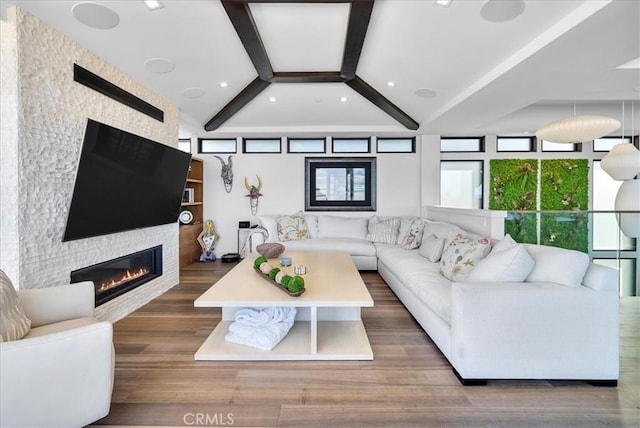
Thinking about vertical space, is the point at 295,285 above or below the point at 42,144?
below

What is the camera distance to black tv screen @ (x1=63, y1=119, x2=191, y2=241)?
232 cm

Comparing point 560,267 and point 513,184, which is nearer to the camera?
point 560,267

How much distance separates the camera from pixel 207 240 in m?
5.68

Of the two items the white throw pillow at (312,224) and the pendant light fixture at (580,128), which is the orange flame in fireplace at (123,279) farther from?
the pendant light fixture at (580,128)

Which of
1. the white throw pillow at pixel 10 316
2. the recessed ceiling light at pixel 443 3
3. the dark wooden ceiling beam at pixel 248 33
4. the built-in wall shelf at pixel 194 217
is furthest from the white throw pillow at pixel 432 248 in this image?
the built-in wall shelf at pixel 194 217

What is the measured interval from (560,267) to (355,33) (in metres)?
2.52

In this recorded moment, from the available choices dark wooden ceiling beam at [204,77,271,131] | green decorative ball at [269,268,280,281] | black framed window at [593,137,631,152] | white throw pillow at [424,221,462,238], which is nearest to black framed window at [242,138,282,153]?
dark wooden ceiling beam at [204,77,271,131]

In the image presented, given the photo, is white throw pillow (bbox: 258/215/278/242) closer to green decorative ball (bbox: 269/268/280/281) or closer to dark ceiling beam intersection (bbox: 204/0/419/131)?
dark ceiling beam intersection (bbox: 204/0/419/131)

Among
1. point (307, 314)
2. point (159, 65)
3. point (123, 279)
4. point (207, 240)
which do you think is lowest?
point (307, 314)

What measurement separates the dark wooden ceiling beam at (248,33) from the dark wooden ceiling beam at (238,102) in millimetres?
392

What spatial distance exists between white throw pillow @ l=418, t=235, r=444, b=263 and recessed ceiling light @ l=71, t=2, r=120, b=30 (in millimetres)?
3799

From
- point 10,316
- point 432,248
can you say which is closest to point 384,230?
point 432,248

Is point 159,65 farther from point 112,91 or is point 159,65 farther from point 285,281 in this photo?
point 285,281

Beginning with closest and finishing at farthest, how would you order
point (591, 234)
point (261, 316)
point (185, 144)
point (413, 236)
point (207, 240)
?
point (261, 316) < point (591, 234) < point (413, 236) < point (207, 240) < point (185, 144)
